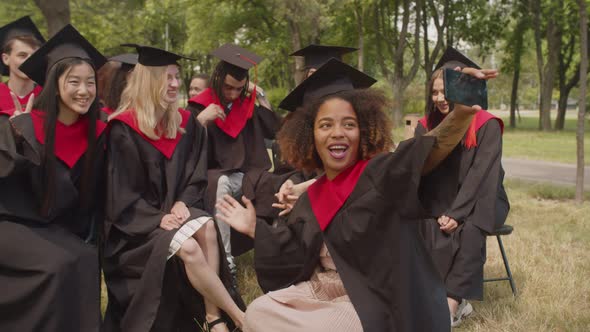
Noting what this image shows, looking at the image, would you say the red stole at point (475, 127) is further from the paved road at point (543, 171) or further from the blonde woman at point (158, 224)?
the paved road at point (543, 171)

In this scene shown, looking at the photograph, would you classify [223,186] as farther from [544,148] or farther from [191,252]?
[544,148]

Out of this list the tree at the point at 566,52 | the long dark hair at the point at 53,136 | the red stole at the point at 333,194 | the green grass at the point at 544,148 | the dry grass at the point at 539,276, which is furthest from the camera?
the tree at the point at 566,52

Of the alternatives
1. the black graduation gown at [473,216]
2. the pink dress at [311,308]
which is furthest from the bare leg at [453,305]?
the pink dress at [311,308]

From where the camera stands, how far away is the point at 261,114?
584 centimetres

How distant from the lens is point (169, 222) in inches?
162

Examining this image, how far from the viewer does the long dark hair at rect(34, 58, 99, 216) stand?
3668mm

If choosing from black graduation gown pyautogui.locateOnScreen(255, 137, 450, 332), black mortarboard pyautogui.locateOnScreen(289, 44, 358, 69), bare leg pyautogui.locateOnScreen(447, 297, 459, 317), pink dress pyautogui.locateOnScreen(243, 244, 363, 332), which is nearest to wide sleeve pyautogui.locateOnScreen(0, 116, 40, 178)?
pink dress pyautogui.locateOnScreen(243, 244, 363, 332)

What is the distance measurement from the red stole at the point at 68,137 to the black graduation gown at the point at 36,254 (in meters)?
0.04

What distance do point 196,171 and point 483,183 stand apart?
2.22m

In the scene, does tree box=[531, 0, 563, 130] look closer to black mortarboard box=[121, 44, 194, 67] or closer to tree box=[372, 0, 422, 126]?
tree box=[372, 0, 422, 126]

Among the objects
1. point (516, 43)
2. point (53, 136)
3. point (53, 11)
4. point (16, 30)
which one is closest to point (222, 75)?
point (16, 30)

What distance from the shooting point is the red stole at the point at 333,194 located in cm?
291

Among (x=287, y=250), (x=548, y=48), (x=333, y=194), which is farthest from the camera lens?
(x=548, y=48)

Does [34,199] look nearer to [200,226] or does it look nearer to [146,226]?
[146,226]
